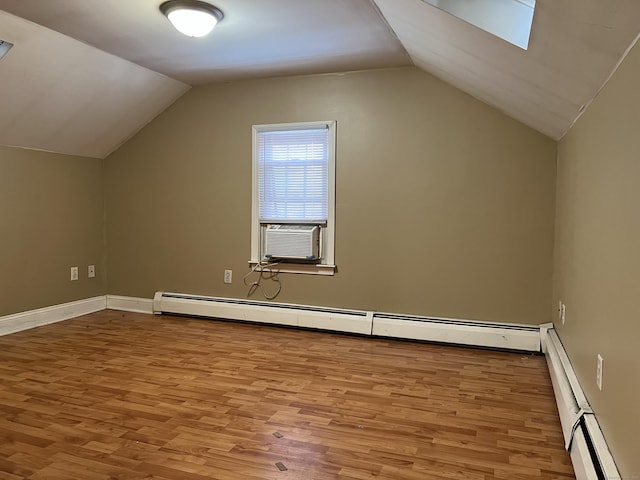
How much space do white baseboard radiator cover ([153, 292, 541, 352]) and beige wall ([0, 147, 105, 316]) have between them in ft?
2.71

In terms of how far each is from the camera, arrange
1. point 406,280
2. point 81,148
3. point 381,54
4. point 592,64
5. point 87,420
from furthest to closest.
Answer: point 81,148
point 406,280
point 381,54
point 87,420
point 592,64

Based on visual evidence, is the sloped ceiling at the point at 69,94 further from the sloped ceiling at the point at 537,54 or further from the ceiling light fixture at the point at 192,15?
the sloped ceiling at the point at 537,54

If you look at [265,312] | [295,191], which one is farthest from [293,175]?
[265,312]

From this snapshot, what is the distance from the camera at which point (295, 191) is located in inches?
174

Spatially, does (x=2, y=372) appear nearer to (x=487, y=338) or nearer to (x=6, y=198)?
(x=6, y=198)

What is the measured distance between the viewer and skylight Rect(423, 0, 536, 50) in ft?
6.91

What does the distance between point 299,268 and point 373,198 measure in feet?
3.00

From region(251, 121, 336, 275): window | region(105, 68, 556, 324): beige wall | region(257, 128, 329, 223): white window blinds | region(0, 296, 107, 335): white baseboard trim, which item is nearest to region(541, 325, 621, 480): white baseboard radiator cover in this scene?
region(105, 68, 556, 324): beige wall

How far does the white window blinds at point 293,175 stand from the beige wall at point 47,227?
5.77 feet

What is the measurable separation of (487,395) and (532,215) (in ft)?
4.94

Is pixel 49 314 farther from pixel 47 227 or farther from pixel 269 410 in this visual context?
pixel 269 410

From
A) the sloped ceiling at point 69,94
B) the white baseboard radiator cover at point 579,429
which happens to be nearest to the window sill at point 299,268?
the sloped ceiling at point 69,94

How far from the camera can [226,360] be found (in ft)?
11.4

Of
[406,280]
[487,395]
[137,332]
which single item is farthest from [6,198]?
[487,395]
